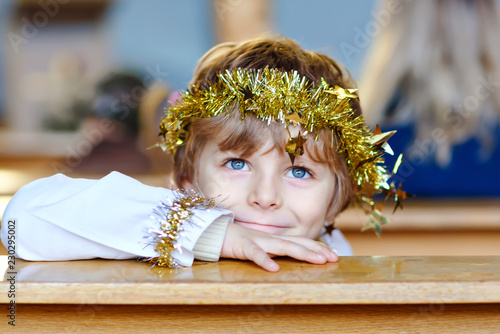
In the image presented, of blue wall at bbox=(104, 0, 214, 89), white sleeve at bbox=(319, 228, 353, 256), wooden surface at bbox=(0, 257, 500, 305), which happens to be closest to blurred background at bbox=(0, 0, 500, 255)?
blue wall at bbox=(104, 0, 214, 89)

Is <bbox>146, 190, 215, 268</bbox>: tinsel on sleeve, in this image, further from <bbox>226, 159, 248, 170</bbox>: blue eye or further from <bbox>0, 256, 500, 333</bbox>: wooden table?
<bbox>226, 159, 248, 170</bbox>: blue eye

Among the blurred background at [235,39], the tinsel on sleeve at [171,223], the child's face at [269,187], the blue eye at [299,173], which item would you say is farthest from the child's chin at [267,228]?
the blurred background at [235,39]

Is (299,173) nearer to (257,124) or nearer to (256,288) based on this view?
(257,124)

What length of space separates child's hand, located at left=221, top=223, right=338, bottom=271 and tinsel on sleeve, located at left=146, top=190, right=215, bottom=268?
0.07 meters

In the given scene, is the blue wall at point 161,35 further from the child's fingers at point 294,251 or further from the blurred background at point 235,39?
the child's fingers at point 294,251

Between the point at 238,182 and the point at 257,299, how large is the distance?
0.51m

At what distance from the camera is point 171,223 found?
2.91 ft

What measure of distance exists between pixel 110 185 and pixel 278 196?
0.36 meters

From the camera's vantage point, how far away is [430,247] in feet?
10.0

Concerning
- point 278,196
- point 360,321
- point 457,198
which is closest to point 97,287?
point 360,321

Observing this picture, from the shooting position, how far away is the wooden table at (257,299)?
26.5 inches

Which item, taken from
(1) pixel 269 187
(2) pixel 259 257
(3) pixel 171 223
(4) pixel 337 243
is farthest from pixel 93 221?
(4) pixel 337 243

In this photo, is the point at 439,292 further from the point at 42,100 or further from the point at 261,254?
the point at 42,100

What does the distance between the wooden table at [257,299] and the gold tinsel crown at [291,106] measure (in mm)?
385
